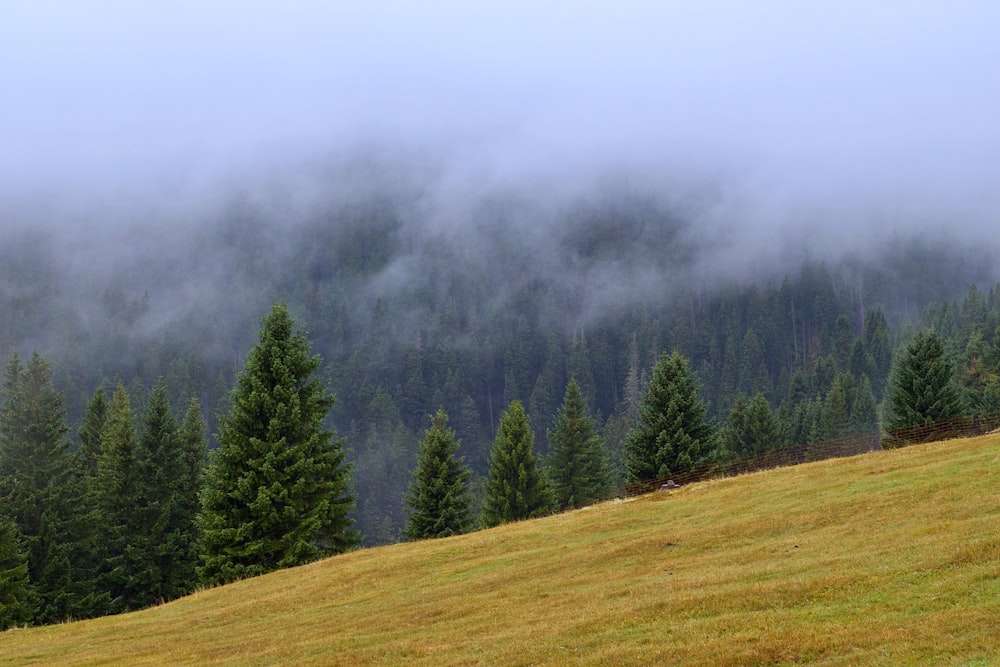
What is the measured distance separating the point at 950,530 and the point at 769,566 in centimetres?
476

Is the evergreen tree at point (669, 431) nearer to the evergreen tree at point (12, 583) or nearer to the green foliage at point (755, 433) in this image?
the green foliage at point (755, 433)

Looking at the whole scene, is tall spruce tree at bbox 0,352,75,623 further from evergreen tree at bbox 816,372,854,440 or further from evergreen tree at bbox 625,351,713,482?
evergreen tree at bbox 816,372,854,440

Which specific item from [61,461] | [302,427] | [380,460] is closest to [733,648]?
[302,427]

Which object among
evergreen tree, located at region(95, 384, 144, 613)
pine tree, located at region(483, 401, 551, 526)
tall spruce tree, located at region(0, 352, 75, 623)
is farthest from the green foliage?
tall spruce tree, located at region(0, 352, 75, 623)

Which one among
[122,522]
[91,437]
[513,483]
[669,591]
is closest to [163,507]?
[122,522]

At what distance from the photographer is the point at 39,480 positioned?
55.7 meters

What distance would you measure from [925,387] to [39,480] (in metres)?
67.1

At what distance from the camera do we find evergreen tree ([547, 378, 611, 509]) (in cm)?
7862

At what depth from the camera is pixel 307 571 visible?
3594cm

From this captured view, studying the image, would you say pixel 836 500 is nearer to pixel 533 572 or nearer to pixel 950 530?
pixel 950 530

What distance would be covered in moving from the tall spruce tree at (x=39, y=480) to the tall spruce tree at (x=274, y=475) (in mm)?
13973

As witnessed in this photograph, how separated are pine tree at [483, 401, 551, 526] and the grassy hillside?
2849cm

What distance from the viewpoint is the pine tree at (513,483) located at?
2687 inches

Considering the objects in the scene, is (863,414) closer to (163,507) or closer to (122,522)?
(163,507)
